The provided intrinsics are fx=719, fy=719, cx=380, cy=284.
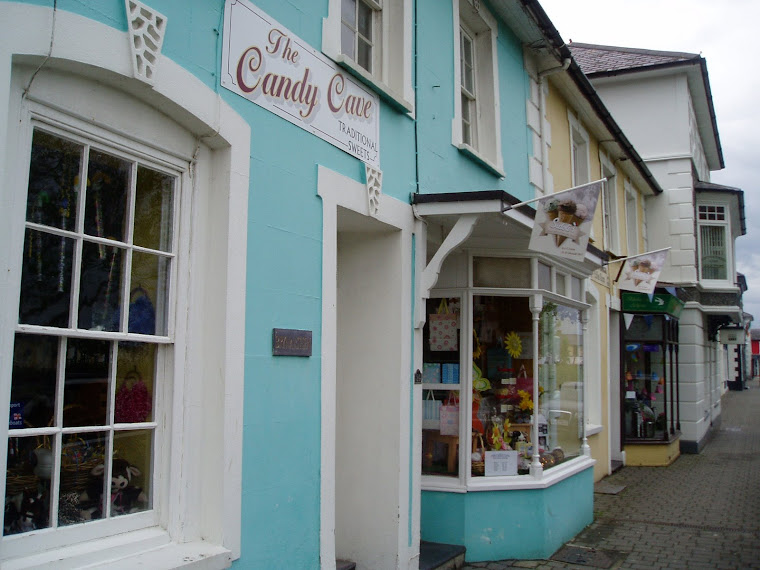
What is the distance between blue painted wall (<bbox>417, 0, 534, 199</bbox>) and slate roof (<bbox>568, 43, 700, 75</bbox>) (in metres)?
10.1

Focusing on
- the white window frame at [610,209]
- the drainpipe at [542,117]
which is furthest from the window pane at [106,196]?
the white window frame at [610,209]

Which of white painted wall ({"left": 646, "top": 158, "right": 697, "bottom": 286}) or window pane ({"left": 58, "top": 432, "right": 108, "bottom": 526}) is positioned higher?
white painted wall ({"left": 646, "top": 158, "right": 697, "bottom": 286})

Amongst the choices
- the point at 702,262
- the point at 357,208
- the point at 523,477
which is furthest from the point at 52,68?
the point at 702,262

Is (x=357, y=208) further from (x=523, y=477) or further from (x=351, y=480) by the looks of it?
(x=523, y=477)

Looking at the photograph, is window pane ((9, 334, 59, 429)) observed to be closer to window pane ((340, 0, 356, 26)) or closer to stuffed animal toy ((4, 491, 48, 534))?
stuffed animal toy ((4, 491, 48, 534))

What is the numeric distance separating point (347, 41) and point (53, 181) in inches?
125

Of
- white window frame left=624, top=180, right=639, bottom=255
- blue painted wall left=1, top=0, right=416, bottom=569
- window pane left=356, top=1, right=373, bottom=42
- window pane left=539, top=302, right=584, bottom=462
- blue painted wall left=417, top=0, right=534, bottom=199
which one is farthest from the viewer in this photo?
white window frame left=624, top=180, right=639, bottom=255

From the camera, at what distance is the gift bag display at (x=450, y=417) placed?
23.5 ft

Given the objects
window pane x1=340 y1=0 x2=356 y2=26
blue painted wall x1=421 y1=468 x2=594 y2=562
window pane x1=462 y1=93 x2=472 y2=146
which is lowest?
blue painted wall x1=421 y1=468 x2=594 y2=562

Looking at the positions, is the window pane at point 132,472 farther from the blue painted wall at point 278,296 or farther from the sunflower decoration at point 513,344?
the sunflower decoration at point 513,344

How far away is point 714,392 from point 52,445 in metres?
22.9

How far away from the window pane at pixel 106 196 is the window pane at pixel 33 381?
594mm

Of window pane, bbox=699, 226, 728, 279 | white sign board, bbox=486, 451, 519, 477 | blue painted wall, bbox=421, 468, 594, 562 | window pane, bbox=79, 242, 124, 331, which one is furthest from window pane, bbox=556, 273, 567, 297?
window pane, bbox=699, 226, 728, 279

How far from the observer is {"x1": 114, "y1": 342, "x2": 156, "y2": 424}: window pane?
359 cm
